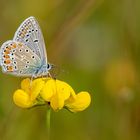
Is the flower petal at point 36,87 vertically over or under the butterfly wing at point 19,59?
under

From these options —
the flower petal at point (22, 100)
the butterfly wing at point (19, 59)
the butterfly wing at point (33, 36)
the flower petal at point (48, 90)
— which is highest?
the butterfly wing at point (33, 36)

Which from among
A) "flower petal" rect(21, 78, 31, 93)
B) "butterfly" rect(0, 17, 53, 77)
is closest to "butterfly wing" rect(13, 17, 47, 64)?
"butterfly" rect(0, 17, 53, 77)

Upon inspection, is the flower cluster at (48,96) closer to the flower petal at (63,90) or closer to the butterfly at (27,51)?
the flower petal at (63,90)

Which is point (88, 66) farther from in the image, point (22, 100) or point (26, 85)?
point (22, 100)

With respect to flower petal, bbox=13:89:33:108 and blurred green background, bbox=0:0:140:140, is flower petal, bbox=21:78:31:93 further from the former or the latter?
blurred green background, bbox=0:0:140:140

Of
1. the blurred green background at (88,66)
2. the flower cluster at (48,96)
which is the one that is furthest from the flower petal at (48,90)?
the blurred green background at (88,66)

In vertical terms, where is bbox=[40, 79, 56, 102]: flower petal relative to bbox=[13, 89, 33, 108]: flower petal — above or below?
above

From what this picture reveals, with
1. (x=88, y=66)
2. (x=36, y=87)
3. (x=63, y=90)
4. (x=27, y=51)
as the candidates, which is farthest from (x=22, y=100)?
(x=88, y=66)
